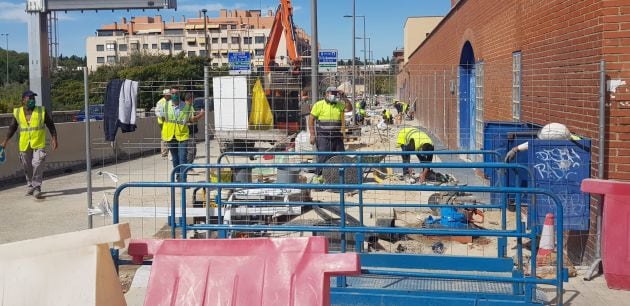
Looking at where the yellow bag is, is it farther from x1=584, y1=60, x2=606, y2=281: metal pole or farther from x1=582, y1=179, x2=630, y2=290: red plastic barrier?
x1=582, y1=179, x2=630, y2=290: red plastic barrier

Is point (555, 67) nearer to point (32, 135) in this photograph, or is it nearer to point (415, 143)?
point (415, 143)

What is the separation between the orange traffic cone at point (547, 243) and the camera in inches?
284

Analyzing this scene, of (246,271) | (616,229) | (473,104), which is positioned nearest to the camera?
(246,271)

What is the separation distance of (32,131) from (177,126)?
9.35 feet

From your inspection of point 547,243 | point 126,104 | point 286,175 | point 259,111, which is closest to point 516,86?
point 286,175

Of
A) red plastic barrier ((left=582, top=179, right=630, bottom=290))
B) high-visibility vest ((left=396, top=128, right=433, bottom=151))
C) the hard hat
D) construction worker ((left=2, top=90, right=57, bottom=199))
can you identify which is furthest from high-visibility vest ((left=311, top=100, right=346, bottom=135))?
red plastic barrier ((left=582, top=179, right=630, bottom=290))

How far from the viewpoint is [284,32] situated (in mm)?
22953

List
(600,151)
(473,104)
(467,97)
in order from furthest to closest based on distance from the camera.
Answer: (473,104)
(467,97)
(600,151)

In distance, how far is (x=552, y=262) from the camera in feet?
24.3

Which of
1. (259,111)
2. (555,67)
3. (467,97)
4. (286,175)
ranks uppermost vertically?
(555,67)

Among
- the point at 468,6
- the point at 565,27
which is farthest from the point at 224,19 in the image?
the point at 565,27

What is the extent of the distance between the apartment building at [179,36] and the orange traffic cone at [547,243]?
96.6 m

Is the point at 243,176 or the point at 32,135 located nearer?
the point at 243,176

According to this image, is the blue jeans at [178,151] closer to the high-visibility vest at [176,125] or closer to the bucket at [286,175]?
the high-visibility vest at [176,125]
